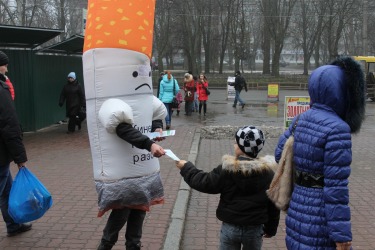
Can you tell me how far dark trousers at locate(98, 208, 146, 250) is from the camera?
12.9 feet

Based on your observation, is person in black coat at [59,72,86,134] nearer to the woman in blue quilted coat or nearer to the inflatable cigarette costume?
the inflatable cigarette costume

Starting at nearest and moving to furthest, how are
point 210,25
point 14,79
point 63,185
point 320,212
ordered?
point 320,212 → point 63,185 → point 14,79 → point 210,25

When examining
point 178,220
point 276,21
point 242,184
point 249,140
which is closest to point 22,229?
point 178,220

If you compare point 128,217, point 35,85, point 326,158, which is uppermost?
point 35,85

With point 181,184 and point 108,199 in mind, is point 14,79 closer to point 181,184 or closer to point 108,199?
point 181,184

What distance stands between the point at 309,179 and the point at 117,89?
5.67ft

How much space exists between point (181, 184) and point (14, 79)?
22.9ft

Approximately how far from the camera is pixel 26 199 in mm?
4387

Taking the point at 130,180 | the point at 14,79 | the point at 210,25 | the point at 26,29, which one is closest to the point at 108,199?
the point at 130,180

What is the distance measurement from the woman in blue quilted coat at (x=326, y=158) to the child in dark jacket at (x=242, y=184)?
295 millimetres

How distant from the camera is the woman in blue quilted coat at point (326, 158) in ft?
8.66

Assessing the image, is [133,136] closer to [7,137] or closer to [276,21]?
[7,137]

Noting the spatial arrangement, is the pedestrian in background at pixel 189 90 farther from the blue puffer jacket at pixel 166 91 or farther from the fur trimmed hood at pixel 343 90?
the fur trimmed hood at pixel 343 90

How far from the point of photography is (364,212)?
20.1 ft
